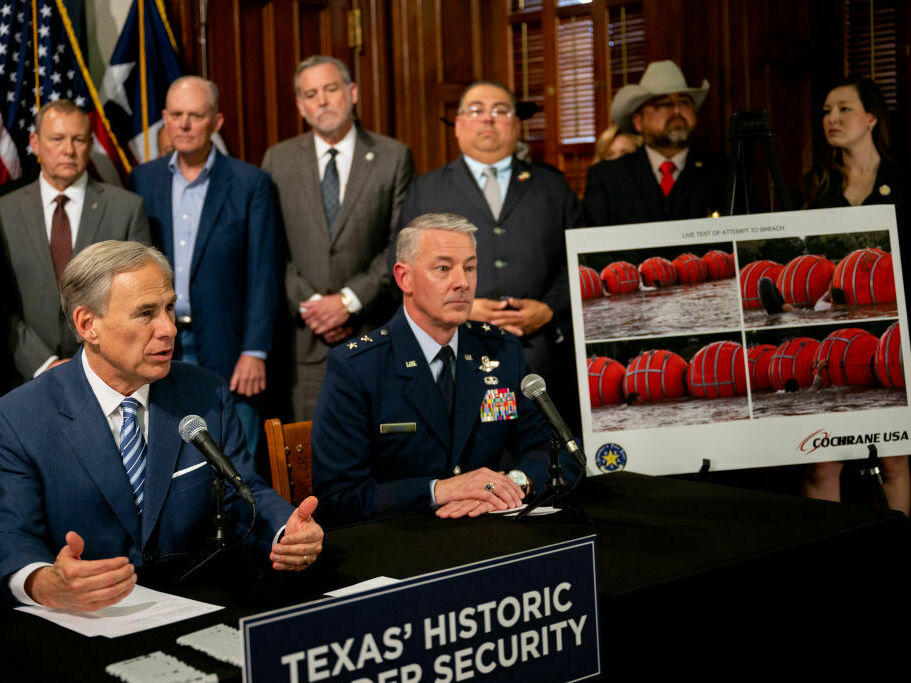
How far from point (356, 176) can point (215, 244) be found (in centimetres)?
A: 64

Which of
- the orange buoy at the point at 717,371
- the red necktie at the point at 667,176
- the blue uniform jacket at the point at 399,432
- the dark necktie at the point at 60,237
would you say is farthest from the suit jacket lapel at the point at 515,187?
the dark necktie at the point at 60,237

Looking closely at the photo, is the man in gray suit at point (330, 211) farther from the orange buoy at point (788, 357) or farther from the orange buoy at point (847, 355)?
the orange buoy at point (847, 355)

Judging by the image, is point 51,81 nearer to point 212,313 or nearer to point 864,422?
point 212,313

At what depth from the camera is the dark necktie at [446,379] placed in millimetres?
2797

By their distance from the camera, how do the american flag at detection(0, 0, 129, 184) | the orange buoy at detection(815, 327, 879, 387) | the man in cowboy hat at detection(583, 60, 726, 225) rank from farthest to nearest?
the american flag at detection(0, 0, 129, 184) < the man in cowboy hat at detection(583, 60, 726, 225) < the orange buoy at detection(815, 327, 879, 387)

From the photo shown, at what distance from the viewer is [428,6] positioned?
548 centimetres

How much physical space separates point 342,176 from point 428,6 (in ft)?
5.51

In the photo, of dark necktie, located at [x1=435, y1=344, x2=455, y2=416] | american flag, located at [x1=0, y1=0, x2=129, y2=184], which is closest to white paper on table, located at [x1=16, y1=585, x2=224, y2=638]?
dark necktie, located at [x1=435, y1=344, x2=455, y2=416]

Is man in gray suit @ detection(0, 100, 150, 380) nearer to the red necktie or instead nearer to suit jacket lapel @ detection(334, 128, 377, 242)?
suit jacket lapel @ detection(334, 128, 377, 242)

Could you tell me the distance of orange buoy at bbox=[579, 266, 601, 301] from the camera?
11.3ft

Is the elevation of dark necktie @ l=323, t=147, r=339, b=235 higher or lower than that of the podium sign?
higher

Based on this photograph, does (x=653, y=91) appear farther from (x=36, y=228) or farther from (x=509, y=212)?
(x=36, y=228)

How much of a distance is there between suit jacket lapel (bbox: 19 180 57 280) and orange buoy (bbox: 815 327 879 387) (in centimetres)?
275

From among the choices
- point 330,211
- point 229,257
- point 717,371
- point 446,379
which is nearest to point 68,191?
point 229,257
